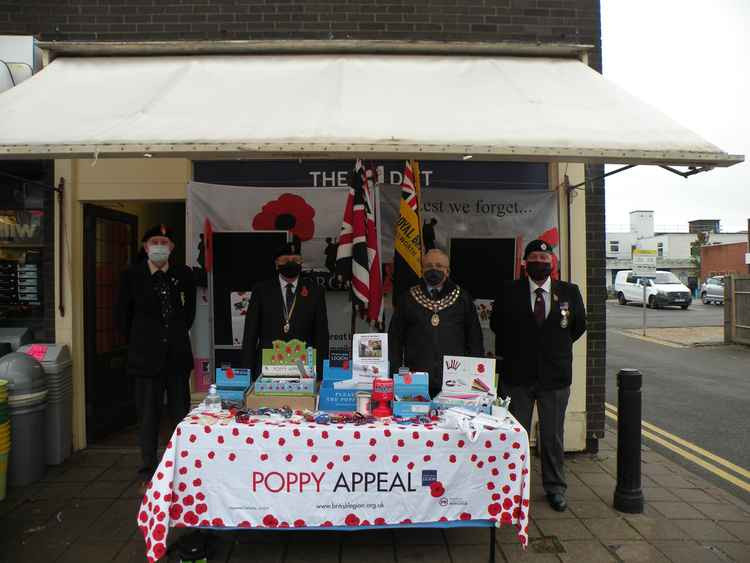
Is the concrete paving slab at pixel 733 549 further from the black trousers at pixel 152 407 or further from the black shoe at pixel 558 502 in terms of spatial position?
the black trousers at pixel 152 407

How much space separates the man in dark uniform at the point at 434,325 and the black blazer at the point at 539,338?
35 centimetres

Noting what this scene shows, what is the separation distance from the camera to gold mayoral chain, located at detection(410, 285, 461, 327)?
4051 mm

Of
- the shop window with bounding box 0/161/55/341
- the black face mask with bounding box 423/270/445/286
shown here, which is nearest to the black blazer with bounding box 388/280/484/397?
the black face mask with bounding box 423/270/445/286

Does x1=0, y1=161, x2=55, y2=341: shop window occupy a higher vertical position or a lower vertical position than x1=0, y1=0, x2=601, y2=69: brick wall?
lower

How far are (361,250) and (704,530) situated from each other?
3328mm

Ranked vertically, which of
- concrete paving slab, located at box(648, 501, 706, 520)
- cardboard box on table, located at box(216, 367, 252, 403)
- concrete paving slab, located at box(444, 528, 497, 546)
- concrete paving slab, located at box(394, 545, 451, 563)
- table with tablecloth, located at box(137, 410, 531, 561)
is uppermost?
cardboard box on table, located at box(216, 367, 252, 403)

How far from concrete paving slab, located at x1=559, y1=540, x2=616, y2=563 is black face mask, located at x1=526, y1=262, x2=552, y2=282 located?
1.88m

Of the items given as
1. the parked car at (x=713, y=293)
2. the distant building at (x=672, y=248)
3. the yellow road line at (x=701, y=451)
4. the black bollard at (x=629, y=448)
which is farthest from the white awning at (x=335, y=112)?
the distant building at (x=672, y=248)

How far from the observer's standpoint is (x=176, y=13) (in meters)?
5.49

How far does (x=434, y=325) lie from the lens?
4043 millimetres

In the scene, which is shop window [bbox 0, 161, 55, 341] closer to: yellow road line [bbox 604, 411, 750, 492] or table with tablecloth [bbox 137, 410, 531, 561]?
table with tablecloth [bbox 137, 410, 531, 561]

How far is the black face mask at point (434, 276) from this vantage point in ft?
13.1

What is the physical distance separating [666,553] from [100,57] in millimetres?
6137

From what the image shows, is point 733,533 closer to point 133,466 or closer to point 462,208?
point 462,208
